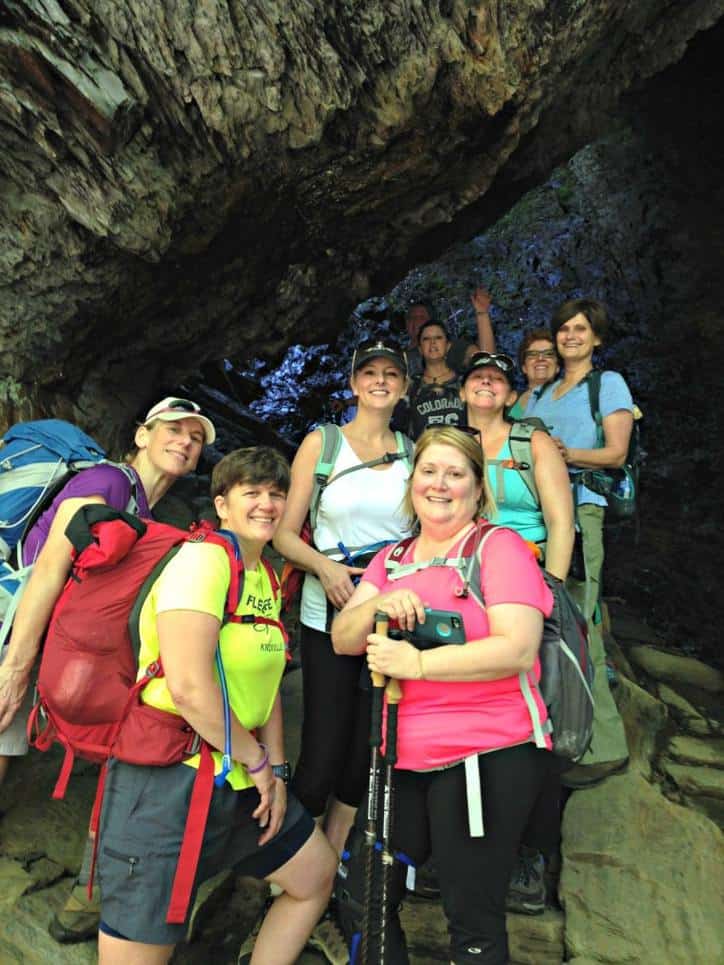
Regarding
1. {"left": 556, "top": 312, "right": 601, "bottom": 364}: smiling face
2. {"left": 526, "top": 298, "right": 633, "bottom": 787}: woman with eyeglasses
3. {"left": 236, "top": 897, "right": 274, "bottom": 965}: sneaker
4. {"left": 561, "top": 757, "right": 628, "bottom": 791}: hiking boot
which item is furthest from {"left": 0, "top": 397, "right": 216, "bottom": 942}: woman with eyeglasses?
{"left": 561, "top": 757, "right": 628, "bottom": 791}: hiking boot

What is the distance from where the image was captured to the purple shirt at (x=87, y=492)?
308 cm

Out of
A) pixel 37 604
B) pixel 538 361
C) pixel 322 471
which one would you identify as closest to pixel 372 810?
pixel 37 604

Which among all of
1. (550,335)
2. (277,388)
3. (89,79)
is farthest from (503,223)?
(89,79)

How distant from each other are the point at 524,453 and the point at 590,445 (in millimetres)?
1074

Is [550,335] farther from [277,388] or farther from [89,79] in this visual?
[277,388]

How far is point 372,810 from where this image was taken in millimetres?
2562

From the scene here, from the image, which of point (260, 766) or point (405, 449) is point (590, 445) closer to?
point (405, 449)

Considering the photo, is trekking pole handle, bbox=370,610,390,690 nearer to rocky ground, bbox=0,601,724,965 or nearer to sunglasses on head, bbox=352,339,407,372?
sunglasses on head, bbox=352,339,407,372

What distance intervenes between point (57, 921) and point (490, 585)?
8.55 ft

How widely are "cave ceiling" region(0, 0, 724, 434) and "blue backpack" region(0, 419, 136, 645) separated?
61.7 inches

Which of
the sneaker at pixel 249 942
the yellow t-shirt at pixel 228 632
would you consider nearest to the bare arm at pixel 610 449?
the yellow t-shirt at pixel 228 632

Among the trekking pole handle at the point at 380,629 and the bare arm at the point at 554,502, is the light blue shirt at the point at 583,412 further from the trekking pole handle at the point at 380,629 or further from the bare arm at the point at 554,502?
the trekking pole handle at the point at 380,629

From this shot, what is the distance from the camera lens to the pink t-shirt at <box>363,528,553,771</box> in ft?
8.04

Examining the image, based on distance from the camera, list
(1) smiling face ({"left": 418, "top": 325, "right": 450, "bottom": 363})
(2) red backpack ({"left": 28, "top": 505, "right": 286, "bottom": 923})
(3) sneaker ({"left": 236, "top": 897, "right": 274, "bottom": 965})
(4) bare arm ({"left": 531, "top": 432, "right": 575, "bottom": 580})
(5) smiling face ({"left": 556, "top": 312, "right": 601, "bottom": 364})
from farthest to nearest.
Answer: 1. (1) smiling face ({"left": 418, "top": 325, "right": 450, "bottom": 363})
2. (5) smiling face ({"left": 556, "top": 312, "right": 601, "bottom": 364})
3. (4) bare arm ({"left": 531, "top": 432, "right": 575, "bottom": 580})
4. (3) sneaker ({"left": 236, "top": 897, "right": 274, "bottom": 965})
5. (2) red backpack ({"left": 28, "top": 505, "right": 286, "bottom": 923})
